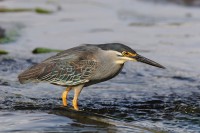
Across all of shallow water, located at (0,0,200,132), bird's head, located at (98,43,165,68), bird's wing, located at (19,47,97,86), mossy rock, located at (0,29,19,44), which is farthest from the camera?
mossy rock, located at (0,29,19,44)

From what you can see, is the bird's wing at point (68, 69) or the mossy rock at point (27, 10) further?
the mossy rock at point (27, 10)

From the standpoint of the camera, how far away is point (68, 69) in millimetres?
7613

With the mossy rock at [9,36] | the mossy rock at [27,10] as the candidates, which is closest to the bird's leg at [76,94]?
the mossy rock at [9,36]

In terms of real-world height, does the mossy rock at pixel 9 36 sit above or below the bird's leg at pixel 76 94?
above

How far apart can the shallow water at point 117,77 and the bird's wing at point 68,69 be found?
0.34 m

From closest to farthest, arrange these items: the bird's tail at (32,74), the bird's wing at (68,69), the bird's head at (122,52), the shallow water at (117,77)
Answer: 1. the shallow water at (117,77)
2. the bird's head at (122,52)
3. the bird's wing at (68,69)
4. the bird's tail at (32,74)

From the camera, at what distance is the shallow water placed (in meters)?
7.30

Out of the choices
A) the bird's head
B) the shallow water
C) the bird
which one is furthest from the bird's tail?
the bird's head

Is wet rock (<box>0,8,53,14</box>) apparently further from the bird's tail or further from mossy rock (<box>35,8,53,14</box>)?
the bird's tail

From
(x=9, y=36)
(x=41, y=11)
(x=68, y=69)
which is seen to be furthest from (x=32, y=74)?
(x=41, y=11)

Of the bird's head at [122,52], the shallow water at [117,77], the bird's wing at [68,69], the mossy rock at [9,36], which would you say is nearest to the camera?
the shallow water at [117,77]

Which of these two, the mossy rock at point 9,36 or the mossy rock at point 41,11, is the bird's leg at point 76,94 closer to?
the mossy rock at point 9,36

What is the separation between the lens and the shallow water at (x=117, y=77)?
23.9 ft

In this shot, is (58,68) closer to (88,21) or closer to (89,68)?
(89,68)
